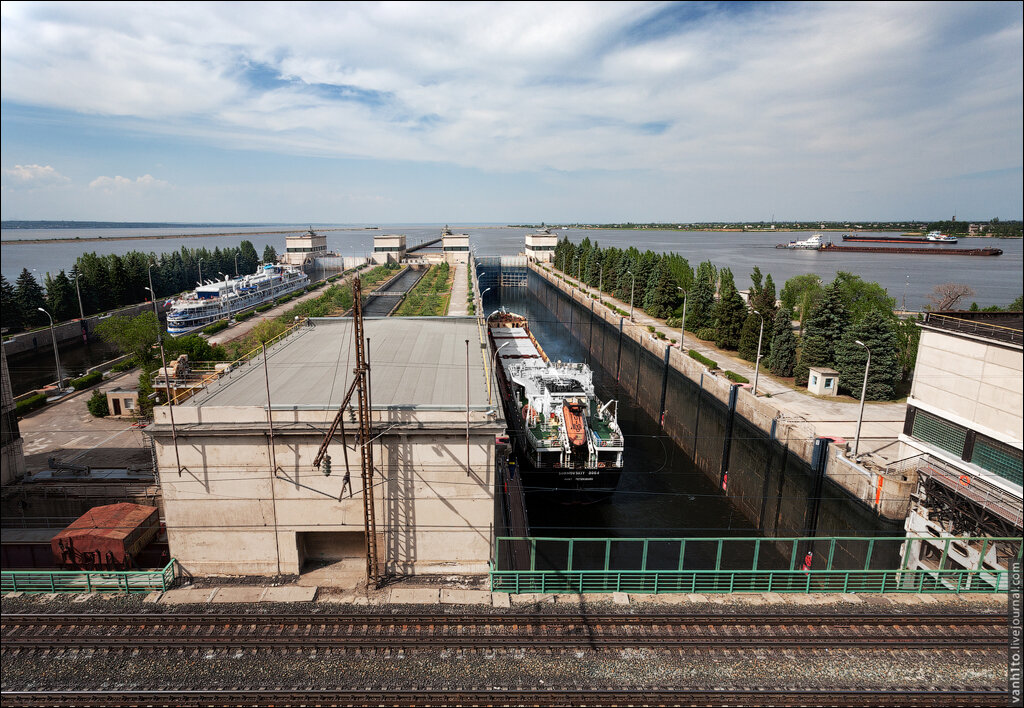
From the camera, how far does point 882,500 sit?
74.3 feet

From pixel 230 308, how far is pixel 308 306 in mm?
15012

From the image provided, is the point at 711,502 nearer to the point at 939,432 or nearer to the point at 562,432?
the point at 562,432

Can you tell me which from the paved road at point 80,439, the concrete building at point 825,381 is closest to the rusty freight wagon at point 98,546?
the paved road at point 80,439

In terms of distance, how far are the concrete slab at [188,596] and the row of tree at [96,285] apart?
191ft

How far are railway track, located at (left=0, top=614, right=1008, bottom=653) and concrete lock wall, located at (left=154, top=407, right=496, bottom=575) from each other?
2.27 metres

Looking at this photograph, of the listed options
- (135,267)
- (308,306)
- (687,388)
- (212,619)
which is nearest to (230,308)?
(308,306)

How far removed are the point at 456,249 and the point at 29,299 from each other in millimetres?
72363

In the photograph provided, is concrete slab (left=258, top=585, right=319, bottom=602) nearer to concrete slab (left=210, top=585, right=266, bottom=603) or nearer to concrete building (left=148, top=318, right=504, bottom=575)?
concrete slab (left=210, top=585, right=266, bottom=603)

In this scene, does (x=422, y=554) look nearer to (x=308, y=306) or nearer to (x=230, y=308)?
(x=308, y=306)

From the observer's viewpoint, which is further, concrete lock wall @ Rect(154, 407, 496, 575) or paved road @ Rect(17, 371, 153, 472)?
paved road @ Rect(17, 371, 153, 472)

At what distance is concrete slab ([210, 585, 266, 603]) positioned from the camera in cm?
1520

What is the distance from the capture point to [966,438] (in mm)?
19094

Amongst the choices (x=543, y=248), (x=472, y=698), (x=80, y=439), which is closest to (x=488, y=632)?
(x=472, y=698)

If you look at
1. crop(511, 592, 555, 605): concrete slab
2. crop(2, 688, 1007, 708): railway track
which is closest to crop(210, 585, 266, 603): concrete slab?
crop(2, 688, 1007, 708): railway track
